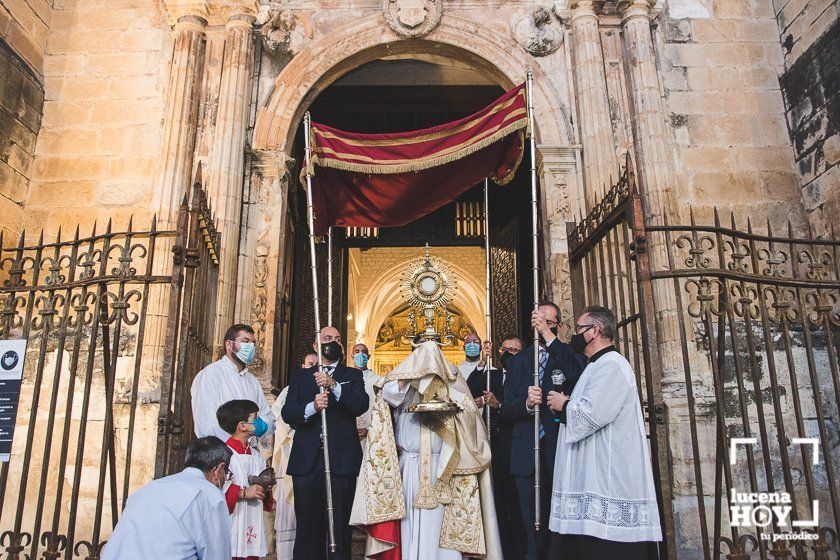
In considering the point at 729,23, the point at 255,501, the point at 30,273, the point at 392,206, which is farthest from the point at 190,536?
the point at 729,23

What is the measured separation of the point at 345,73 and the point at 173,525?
6.37m

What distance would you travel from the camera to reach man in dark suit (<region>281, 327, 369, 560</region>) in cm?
451

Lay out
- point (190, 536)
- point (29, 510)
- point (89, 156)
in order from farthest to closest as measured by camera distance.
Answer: point (89, 156) → point (29, 510) → point (190, 536)

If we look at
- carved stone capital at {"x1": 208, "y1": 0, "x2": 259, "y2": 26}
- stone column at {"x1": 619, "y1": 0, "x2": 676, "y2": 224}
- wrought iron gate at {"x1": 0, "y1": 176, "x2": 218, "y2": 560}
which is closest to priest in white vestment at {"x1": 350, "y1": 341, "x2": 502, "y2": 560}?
wrought iron gate at {"x1": 0, "y1": 176, "x2": 218, "y2": 560}

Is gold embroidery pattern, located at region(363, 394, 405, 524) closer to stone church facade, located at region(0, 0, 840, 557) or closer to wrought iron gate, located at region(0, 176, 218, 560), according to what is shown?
wrought iron gate, located at region(0, 176, 218, 560)

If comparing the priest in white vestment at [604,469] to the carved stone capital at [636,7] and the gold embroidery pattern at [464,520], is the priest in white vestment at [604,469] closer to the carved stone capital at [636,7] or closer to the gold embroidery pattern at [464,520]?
the gold embroidery pattern at [464,520]

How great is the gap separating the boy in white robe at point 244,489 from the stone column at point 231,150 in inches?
104

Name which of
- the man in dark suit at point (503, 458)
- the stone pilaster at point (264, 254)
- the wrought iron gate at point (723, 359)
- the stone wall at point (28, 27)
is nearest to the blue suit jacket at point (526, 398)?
the man in dark suit at point (503, 458)

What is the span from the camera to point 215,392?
442 cm

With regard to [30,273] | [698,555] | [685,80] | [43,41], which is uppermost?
[43,41]

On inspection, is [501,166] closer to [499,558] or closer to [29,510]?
[499,558]

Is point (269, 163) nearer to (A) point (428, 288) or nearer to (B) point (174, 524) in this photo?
(A) point (428, 288)

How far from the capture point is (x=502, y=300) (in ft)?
31.9

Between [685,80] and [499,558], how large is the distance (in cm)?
585
